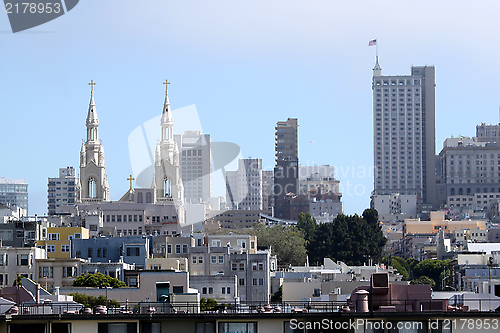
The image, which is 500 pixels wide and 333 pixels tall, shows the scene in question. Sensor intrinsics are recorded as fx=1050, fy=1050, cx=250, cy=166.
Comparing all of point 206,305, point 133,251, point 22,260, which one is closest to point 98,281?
point 22,260

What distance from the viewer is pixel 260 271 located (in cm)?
7869

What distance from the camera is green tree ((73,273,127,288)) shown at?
6525 centimetres

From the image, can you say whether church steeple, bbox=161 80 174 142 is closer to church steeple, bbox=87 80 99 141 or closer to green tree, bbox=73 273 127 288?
church steeple, bbox=87 80 99 141

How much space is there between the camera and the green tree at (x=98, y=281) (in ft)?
214

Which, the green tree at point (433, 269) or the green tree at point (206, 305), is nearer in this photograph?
the green tree at point (206, 305)

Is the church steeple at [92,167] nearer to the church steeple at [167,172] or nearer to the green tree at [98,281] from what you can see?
the church steeple at [167,172]

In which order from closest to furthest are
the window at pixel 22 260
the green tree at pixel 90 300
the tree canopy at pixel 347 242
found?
1. the green tree at pixel 90 300
2. the window at pixel 22 260
3. the tree canopy at pixel 347 242

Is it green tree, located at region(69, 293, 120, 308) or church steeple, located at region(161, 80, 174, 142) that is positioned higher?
church steeple, located at region(161, 80, 174, 142)

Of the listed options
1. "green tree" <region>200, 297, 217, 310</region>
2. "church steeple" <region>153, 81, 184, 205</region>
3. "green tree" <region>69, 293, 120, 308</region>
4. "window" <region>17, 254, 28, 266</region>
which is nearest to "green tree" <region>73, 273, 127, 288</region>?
"window" <region>17, 254, 28, 266</region>

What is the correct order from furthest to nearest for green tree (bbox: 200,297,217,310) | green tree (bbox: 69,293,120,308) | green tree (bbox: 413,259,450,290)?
green tree (bbox: 413,259,450,290)
green tree (bbox: 69,293,120,308)
green tree (bbox: 200,297,217,310)

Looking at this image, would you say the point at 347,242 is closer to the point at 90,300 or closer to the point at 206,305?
the point at 90,300

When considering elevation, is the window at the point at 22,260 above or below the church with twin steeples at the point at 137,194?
below

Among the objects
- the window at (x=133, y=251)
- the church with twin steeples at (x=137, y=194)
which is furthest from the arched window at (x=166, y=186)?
the window at (x=133, y=251)

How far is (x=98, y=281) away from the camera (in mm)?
65875
